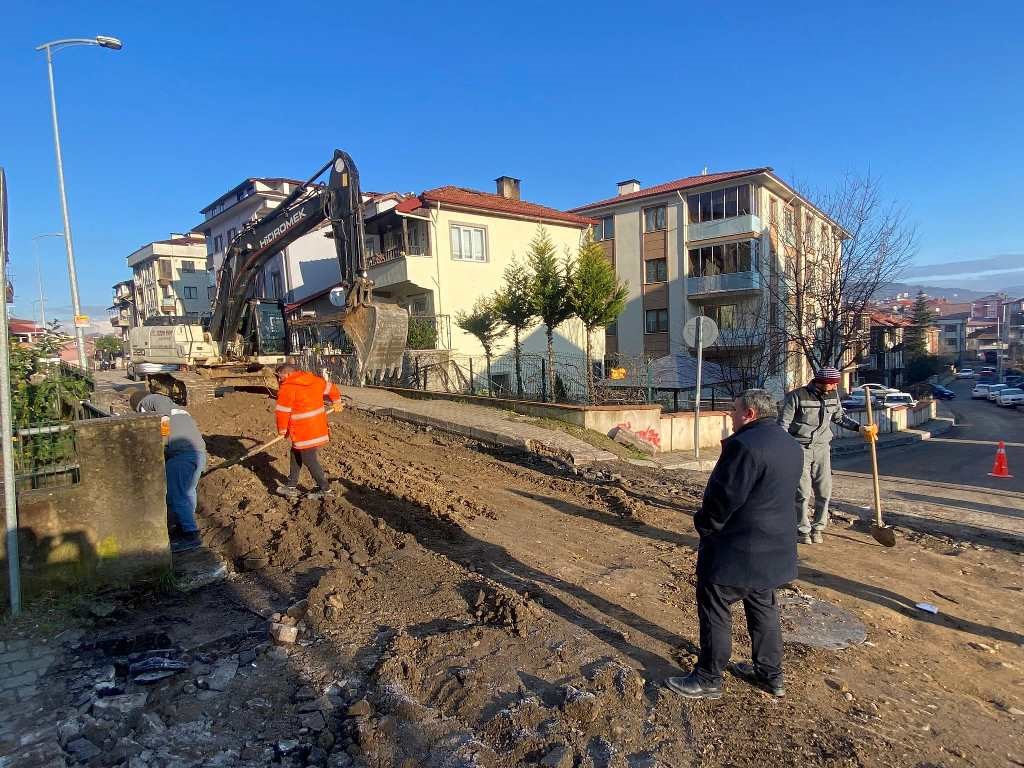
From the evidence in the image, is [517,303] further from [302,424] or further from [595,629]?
[595,629]

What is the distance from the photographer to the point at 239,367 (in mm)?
15719

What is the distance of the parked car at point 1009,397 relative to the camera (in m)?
Result: 43.8

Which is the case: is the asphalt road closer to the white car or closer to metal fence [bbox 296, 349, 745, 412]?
metal fence [bbox 296, 349, 745, 412]

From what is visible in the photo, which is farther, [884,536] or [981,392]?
[981,392]

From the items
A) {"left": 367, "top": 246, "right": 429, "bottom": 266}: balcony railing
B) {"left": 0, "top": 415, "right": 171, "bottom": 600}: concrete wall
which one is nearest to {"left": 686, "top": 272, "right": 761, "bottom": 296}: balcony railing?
{"left": 367, "top": 246, "right": 429, "bottom": 266}: balcony railing

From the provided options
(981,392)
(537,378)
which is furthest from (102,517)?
(981,392)

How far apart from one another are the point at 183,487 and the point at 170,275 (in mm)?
59489

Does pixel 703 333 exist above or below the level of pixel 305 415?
above

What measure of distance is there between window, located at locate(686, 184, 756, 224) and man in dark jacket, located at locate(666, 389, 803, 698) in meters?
31.1

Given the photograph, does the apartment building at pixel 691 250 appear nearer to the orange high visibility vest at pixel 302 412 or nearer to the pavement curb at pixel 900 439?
the pavement curb at pixel 900 439

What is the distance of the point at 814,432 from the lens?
5.95 meters

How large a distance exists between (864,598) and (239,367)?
14867 mm

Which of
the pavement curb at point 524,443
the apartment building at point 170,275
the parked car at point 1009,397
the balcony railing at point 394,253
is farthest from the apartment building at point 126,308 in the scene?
the parked car at point 1009,397

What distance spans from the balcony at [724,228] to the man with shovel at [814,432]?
90.2 ft
